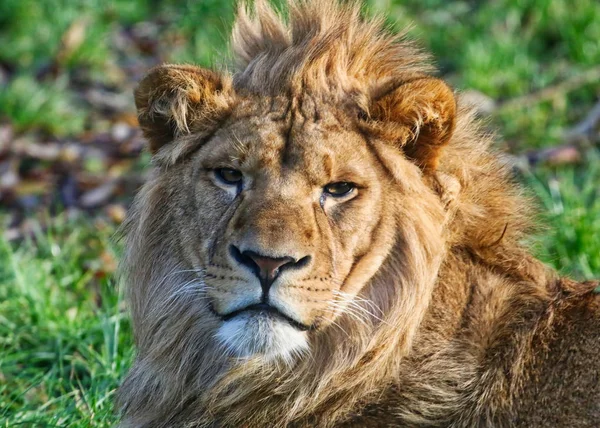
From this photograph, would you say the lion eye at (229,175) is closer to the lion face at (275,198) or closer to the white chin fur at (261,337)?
the lion face at (275,198)

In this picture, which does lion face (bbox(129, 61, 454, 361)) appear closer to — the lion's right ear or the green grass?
the lion's right ear

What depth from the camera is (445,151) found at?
149 inches

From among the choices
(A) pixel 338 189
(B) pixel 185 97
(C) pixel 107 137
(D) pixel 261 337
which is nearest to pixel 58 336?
(B) pixel 185 97

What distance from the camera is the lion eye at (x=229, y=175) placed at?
12.0ft

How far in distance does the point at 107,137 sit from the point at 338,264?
560 centimetres

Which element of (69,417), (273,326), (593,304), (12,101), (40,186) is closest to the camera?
(273,326)

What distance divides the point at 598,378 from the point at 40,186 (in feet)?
18.3

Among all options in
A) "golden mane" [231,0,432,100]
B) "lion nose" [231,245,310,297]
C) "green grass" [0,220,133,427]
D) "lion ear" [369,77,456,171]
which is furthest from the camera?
"green grass" [0,220,133,427]

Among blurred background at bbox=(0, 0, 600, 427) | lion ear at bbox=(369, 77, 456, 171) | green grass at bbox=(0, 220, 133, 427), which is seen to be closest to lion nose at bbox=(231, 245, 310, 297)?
lion ear at bbox=(369, 77, 456, 171)

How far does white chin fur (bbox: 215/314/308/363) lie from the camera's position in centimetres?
338

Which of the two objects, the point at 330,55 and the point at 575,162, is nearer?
the point at 330,55

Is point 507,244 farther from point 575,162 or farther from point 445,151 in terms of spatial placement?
point 575,162

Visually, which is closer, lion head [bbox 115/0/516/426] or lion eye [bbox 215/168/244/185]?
lion head [bbox 115/0/516/426]

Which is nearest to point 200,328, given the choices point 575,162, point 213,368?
point 213,368
